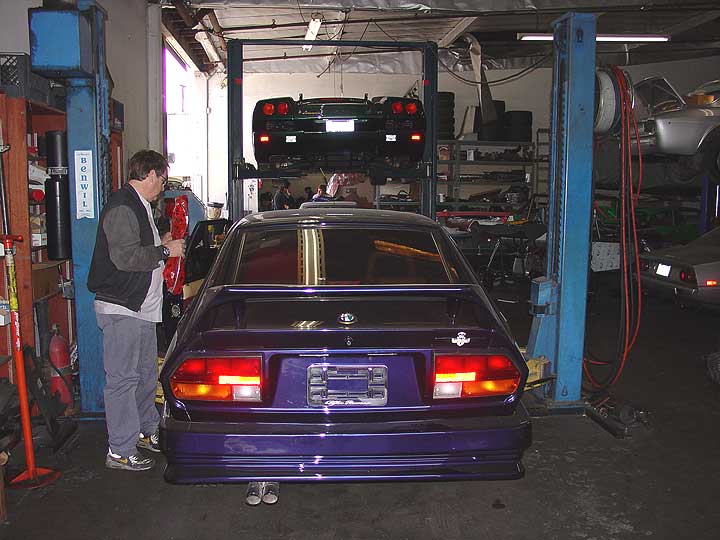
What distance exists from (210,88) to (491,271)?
9.15 m

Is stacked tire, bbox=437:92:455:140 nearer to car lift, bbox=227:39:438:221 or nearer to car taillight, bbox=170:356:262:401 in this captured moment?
car lift, bbox=227:39:438:221

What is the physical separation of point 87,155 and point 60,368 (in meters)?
1.38

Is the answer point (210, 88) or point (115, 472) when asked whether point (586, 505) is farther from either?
point (210, 88)

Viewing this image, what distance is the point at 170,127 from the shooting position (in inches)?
546

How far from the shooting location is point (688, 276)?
6586 millimetres

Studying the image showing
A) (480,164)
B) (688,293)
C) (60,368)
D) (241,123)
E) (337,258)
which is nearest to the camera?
(337,258)

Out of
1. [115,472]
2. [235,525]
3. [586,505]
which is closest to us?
[235,525]

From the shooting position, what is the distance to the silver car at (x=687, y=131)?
23.1ft

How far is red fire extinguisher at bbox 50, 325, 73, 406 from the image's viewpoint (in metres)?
4.30

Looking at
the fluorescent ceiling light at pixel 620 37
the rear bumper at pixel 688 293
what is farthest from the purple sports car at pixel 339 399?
the fluorescent ceiling light at pixel 620 37

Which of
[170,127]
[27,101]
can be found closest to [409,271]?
[27,101]

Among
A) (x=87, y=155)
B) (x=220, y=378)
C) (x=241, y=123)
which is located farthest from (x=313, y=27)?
(x=220, y=378)

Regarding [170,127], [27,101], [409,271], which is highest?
[170,127]

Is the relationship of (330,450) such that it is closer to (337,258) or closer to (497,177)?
(337,258)
